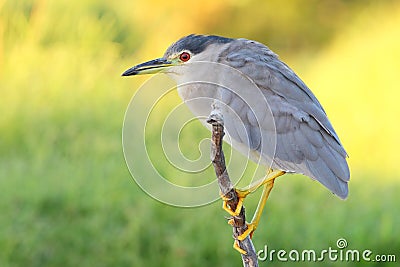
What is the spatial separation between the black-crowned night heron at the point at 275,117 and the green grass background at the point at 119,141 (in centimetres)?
218

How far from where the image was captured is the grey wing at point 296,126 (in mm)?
3154

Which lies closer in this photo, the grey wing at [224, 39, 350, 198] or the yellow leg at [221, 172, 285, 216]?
the yellow leg at [221, 172, 285, 216]

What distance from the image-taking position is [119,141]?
6.42m

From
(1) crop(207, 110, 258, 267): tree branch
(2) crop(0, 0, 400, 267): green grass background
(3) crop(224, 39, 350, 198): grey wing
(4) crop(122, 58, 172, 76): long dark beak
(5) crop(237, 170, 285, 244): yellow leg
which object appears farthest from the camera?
(2) crop(0, 0, 400, 267): green grass background

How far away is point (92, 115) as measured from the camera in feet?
22.1

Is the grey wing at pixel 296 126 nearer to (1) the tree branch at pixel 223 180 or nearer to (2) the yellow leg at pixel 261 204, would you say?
(2) the yellow leg at pixel 261 204

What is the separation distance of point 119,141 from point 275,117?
3299 mm

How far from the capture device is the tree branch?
2584mm

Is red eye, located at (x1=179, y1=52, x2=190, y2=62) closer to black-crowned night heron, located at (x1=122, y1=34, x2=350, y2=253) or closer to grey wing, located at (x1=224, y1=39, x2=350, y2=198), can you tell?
black-crowned night heron, located at (x1=122, y1=34, x2=350, y2=253)

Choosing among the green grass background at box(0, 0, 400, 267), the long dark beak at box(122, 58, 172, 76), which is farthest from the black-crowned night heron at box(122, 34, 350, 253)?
the green grass background at box(0, 0, 400, 267)

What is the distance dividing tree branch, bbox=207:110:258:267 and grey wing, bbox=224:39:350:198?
0.33 meters

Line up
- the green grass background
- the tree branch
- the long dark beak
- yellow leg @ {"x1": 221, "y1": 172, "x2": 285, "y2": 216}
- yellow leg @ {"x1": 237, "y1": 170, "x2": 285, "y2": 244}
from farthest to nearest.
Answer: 1. the green grass background
2. the long dark beak
3. yellow leg @ {"x1": 237, "y1": 170, "x2": 285, "y2": 244}
4. yellow leg @ {"x1": 221, "y1": 172, "x2": 285, "y2": 216}
5. the tree branch

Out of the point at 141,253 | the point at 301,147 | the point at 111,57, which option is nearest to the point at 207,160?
the point at 301,147

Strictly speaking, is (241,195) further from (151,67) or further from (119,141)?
(119,141)
